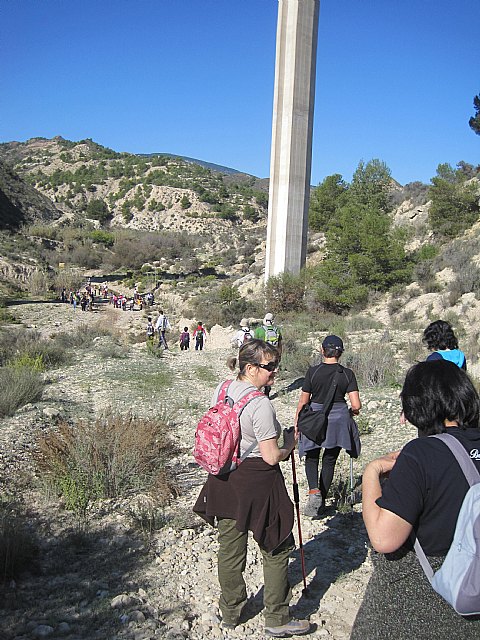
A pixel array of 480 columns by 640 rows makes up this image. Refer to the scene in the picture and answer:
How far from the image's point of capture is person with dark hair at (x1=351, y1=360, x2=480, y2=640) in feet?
5.96

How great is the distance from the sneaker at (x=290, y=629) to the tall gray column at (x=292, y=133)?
73.3ft

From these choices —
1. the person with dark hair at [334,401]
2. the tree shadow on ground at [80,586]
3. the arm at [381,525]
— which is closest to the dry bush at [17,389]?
the tree shadow on ground at [80,586]

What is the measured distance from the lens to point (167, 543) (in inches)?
179

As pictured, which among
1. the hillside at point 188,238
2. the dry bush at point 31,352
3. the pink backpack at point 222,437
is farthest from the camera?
the hillside at point 188,238

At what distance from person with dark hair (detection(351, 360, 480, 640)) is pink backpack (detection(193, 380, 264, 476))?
1112mm

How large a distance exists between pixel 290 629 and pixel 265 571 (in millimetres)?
406

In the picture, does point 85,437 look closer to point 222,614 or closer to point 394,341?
point 222,614

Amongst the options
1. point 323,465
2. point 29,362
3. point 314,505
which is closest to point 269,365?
point 323,465

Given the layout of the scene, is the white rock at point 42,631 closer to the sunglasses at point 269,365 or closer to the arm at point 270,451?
the arm at point 270,451

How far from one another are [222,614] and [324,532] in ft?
5.33

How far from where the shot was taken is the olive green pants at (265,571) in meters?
3.13

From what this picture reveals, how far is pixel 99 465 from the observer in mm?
5598

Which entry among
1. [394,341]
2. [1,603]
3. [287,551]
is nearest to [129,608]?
[1,603]

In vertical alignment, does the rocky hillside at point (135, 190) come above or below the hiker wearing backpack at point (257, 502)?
above
